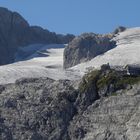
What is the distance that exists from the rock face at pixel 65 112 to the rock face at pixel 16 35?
57.0m

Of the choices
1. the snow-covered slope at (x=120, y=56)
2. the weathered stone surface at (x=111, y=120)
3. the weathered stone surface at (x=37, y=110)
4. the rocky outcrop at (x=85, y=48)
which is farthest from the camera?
the rocky outcrop at (x=85, y=48)

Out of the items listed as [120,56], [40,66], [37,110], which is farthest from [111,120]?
[40,66]

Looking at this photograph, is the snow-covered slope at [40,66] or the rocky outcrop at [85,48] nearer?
the snow-covered slope at [40,66]

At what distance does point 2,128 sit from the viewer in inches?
2559

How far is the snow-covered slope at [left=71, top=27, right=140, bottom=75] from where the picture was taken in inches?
3736

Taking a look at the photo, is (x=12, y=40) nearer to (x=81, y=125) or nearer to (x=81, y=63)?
(x=81, y=63)

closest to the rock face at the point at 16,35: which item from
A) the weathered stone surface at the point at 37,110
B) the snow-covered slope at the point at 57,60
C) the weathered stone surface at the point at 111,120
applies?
the snow-covered slope at the point at 57,60

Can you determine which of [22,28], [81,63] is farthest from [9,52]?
[81,63]

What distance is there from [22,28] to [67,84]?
72579mm

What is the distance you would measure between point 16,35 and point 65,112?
72904 mm

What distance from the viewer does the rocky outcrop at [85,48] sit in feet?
342

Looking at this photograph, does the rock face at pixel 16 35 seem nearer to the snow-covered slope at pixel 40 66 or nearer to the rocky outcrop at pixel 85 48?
the snow-covered slope at pixel 40 66

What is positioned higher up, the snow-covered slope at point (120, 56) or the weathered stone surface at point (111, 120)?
the snow-covered slope at point (120, 56)

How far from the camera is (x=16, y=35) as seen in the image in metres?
135
